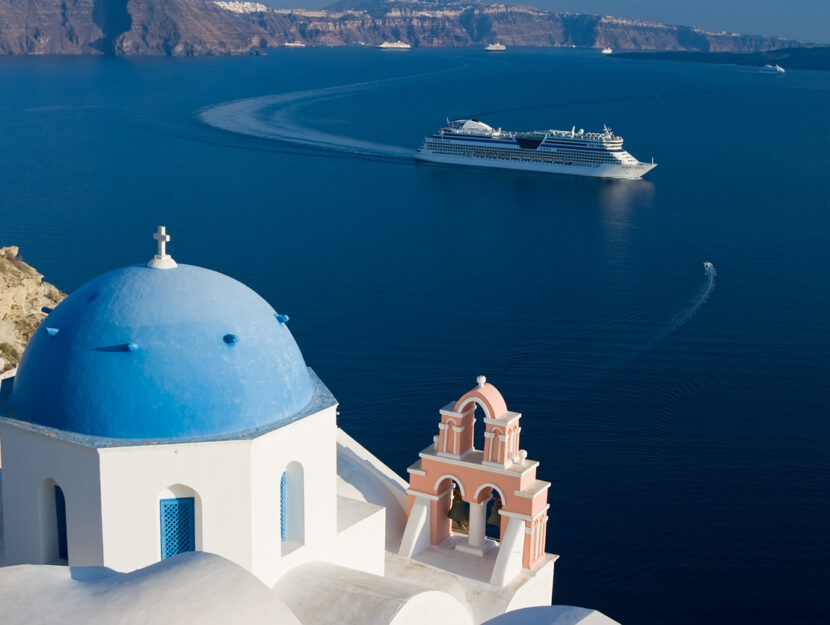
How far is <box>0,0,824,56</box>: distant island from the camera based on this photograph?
115 m

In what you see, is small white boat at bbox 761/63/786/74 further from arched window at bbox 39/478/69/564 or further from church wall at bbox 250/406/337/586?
arched window at bbox 39/478/69/564

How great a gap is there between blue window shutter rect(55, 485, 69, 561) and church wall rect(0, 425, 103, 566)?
0.10ft

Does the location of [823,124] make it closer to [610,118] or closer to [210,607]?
[610,118]

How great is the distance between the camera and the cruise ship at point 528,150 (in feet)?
148

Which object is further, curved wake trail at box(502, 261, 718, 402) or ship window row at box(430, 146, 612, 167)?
ship window row at box(430, 146, 612, 167)

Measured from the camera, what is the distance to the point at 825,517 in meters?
14.9

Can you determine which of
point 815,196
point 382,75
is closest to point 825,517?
point 815,196

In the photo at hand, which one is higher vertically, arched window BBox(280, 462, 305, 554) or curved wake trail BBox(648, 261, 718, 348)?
arched window BBox(280, 462, 305, 554)

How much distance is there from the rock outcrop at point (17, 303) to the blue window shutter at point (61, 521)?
829cm

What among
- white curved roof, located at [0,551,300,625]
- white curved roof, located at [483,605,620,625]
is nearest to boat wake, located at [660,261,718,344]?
white curved roof, located at [483,605,620,625]

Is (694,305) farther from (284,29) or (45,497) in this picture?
(284,29)

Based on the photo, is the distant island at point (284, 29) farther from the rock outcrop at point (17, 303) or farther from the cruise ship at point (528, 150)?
the rock outcrop at point (17, 303)

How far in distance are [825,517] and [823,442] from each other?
104 inches

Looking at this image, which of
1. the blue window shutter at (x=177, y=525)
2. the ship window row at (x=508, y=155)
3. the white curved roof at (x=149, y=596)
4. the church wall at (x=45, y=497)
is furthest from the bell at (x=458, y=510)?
the ship window row at (x=508, y=155)
